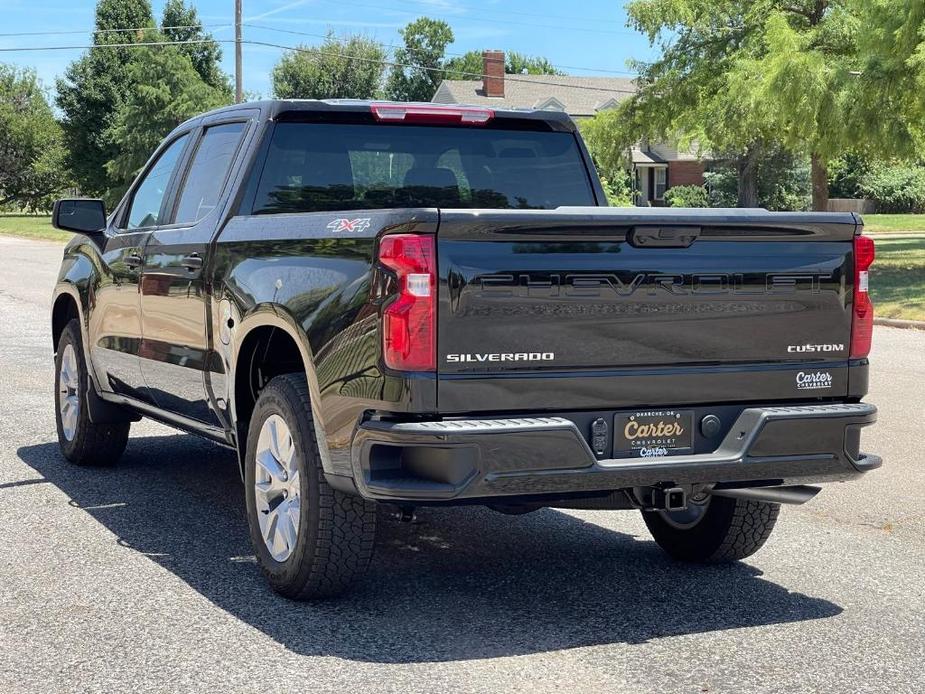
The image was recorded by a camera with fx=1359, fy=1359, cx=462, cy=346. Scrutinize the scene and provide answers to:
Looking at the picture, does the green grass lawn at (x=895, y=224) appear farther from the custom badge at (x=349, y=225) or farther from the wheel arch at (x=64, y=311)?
the custom badge at (x=349, y=225)

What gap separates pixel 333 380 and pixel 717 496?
1.87 metres

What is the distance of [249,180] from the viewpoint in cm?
625

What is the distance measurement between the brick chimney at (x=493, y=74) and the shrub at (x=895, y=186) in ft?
69.9

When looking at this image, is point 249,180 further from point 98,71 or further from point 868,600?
point 98,71

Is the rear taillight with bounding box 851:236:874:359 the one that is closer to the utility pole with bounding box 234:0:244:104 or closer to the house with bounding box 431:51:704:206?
the utility pole with bounding box 234:0:244:104

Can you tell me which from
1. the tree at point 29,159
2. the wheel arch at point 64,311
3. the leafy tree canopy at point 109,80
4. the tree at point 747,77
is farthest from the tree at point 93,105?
the wheel arch at point 64,311

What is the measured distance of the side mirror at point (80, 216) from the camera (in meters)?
7.57

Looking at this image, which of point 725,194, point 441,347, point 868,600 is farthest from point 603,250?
point 725,194

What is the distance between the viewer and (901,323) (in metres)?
18.7

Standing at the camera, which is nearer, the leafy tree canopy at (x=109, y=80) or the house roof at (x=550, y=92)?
the leafy tree canopy at (x=109, y=80)

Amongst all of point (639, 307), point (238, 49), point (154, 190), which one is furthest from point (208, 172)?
point (238, 49)

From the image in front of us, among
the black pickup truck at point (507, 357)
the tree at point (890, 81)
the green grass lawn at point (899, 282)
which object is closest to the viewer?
the black pickup truck at point (507, 357)

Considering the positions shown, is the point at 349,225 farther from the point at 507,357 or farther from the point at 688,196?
the point at 688,196

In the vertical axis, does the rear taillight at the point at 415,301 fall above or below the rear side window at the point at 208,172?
below
